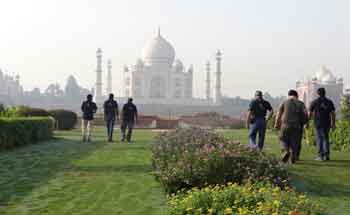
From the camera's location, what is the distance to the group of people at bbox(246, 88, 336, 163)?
30.2 feet

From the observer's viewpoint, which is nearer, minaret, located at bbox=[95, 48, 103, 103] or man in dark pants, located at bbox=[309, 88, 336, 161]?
man in dark pants, located at bbox=[309, 88, 336, 161]

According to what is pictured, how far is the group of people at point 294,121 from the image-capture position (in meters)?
9.20

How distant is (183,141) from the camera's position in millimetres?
7105

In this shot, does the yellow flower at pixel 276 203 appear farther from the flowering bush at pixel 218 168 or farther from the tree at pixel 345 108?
the tree at pixel 345 108

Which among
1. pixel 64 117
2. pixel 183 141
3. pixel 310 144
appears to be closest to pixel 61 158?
pixel 183 141

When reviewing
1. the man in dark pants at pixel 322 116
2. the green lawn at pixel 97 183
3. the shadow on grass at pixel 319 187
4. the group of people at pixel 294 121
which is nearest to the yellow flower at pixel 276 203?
the green lawn at pixel 97 183

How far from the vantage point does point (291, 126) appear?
9219 mm

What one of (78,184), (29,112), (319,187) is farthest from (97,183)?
(29,112)

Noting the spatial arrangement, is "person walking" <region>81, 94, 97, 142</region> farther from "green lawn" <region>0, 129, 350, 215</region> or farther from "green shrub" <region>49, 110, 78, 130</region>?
"green shrub" <region>49, 110, 78, 130</region>

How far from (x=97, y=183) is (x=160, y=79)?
236 ft

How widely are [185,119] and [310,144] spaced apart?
19529 mm

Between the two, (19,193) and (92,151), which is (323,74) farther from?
(19,193)

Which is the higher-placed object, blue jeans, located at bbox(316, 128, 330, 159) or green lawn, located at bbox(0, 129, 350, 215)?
blue jeans, located at bbox(316, 128, 330, 159)

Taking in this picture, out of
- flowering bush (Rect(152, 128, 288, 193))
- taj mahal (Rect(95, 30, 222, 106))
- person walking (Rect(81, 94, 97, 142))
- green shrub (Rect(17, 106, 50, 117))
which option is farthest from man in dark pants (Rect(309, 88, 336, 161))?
taj mahal (Rect(95, 30, 222, 106))
